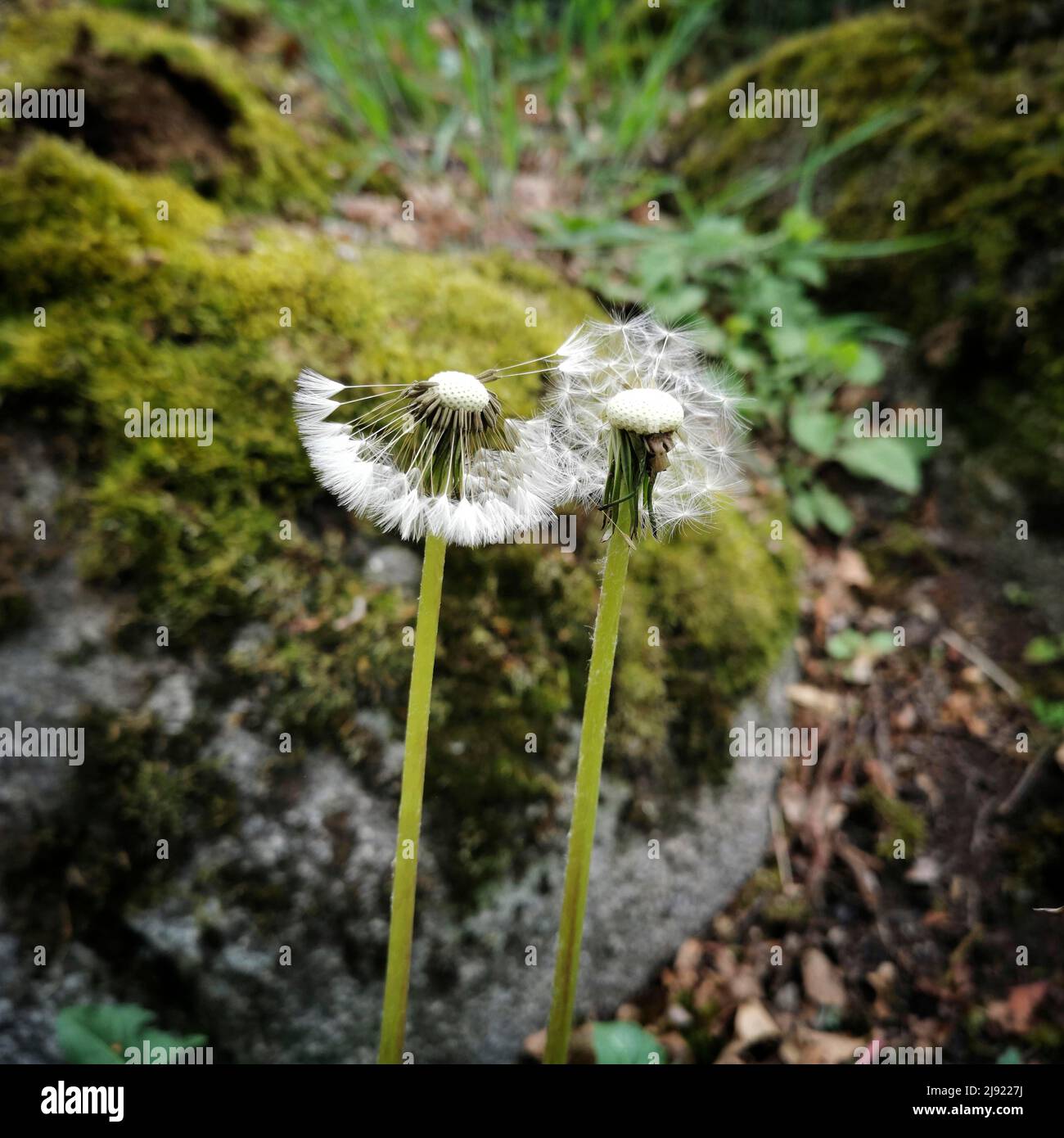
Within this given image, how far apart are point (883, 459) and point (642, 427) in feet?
8.58

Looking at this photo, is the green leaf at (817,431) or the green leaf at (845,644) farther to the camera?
the green leaf at (817,431)

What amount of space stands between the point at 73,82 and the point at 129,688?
238 cm

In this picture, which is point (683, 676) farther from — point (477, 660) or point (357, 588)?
point (357, 588)

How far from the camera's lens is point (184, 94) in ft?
10.5

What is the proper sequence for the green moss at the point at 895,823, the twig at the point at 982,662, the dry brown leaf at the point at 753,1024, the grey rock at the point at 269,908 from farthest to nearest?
the twig at the point at 982,662 → the green moss at the point at 895,823 → the dry brown leaf at the point at 753,1024 → the grey rock at the point at 269,908

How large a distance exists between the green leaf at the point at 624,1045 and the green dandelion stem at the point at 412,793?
0.42 m

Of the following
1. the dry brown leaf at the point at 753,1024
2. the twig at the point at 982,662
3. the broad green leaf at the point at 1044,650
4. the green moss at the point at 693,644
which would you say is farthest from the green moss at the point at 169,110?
the broad green leaf at the point at 1044,650

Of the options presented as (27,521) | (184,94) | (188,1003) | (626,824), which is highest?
(184,94)

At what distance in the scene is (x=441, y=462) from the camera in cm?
119

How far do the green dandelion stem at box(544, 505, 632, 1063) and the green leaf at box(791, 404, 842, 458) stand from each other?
8.31ft

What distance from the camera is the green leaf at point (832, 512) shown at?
3.44m

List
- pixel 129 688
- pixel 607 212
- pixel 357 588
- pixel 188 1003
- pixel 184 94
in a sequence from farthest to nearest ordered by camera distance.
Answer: pixel 607 212 < pixel 184 94 < pixel 357 588 < pixel 129 688 < pixel 188 1003

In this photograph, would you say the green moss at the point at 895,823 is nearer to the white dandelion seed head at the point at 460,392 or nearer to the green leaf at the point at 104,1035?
the green leaf at the point at 104,1035
